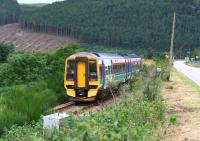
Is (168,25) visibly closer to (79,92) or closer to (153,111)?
(79,92)

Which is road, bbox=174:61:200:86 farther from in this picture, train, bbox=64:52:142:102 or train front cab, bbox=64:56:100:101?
train front cab, bbox=64:56:100:101

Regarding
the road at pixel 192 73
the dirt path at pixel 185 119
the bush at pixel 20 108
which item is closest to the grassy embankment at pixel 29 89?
the bush at pixel 20 108

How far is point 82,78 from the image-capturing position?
22656 millimetres

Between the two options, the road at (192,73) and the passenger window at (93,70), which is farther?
the road at (192,73)

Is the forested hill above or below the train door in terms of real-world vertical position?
above

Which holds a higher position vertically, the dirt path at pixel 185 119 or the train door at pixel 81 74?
the train door at pixel 81 74

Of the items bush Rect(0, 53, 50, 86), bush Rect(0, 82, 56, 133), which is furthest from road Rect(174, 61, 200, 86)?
bush Rect(0, 82, 56, 133)

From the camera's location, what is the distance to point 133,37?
14362cm

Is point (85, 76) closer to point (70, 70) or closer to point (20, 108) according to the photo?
point (70, 70)

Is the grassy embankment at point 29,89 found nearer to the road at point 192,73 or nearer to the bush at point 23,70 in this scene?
the bush at point 23,70

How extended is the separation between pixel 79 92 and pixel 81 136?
16.3m

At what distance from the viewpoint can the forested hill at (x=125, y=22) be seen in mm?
139875

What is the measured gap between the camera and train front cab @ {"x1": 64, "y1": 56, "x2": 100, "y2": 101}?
2236 cm

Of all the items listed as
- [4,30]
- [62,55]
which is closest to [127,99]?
[62,55]
